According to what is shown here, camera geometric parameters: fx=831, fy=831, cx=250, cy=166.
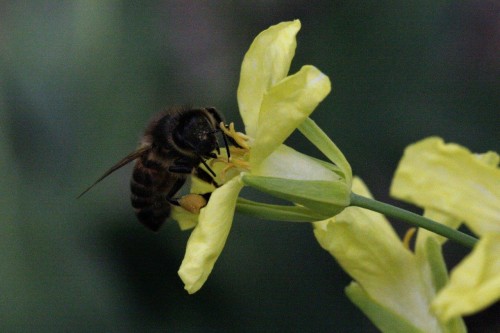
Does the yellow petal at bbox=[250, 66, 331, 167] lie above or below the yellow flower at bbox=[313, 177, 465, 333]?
above

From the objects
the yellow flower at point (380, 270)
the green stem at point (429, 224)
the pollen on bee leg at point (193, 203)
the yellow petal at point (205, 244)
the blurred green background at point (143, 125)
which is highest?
the green stem at point (429, 224)

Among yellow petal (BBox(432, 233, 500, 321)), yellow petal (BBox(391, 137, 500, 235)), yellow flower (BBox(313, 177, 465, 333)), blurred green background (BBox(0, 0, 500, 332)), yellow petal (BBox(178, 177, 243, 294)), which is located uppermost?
yellow petal (BBox(391, 137, 500, 235))

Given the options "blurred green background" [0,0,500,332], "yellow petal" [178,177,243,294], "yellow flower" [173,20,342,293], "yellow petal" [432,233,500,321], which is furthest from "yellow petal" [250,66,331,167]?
"blurred green background" [0,0,500,332]

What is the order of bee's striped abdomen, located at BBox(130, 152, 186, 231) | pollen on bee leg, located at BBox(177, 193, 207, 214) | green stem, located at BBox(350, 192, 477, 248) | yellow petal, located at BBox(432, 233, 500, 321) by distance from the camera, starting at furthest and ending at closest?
1. bee's striped abdomen, located at BBox(130, 152, 186, 231)
2. pollen on bee leg, located at BBox(177, 193, 207, 214)
3. green stem, located at BBox(350, 192, 477, 248)
4. yellow petal, located at BBox(432, 233, 500, 321)

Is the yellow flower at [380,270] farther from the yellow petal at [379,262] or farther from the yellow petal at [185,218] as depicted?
the yellow petal at [185,218]

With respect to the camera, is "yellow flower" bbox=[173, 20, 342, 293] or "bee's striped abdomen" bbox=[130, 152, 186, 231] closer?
"yellow flower" bbox=[173, 20, 342, 293]

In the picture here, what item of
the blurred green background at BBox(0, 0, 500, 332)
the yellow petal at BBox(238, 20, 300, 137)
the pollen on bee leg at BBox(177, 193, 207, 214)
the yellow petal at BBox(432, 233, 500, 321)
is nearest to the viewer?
the yellow petal at BBox(432, 233, 500, 321)

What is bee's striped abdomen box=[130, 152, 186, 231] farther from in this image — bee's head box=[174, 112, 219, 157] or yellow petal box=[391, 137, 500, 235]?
yellow petal box=[391, 137, 500, 235]

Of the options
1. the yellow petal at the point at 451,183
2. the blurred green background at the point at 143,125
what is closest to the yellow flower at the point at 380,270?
the yellow petal at the point at 451,183
